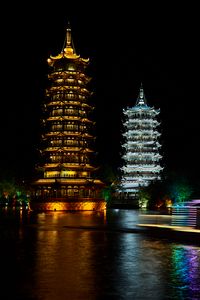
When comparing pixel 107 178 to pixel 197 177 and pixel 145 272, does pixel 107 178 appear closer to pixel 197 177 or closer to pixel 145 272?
pixel 197 177

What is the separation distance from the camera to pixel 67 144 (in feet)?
242

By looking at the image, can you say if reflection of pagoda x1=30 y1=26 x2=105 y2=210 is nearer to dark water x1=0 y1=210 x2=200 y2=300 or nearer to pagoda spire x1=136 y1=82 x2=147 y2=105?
pagoda spire x1=136 y1=82 x2=147 y2=105

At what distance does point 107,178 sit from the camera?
351ft

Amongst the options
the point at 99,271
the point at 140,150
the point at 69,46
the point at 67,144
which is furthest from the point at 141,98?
the point at 99,271

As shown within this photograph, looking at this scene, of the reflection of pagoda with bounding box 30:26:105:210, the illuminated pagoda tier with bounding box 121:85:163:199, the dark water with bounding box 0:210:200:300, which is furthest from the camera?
the illuminated pagoda tier with bounding box 121:85:163:199

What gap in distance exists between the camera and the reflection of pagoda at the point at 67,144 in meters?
72.1

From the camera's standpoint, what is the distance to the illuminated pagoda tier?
104562mm

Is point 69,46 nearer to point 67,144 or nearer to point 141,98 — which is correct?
point 67,144

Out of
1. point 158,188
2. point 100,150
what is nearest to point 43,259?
point 158,188

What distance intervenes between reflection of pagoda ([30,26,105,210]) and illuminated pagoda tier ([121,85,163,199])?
29.0 metres

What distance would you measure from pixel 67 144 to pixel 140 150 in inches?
1363

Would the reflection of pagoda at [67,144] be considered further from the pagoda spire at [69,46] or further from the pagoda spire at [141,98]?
the pagoda spire at [141,98]

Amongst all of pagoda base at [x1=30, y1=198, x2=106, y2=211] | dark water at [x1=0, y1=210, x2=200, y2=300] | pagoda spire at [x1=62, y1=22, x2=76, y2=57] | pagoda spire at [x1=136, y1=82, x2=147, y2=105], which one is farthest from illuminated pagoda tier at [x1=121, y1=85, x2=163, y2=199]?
dark water at [x1=0, y1=210, x2=200, y2=300]

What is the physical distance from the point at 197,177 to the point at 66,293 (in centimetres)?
7898
